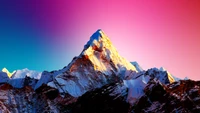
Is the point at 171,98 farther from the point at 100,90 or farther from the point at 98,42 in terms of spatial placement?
the point at 98,42

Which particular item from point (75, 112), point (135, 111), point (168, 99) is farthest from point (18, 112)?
point (168, 99)

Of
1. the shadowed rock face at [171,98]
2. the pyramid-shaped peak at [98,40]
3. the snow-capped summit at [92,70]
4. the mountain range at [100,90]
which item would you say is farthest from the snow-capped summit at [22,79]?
the shadowed rock face at [171,98]

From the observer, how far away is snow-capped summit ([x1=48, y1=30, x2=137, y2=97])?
55.8 meters

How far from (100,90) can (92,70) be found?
37.3 ft

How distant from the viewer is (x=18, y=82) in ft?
228

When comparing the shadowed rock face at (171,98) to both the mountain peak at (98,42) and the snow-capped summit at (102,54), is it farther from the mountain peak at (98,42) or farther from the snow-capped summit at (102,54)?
the mountain peak at (98,42)

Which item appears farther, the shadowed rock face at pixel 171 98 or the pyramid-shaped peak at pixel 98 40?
the pyramid-shaped peak at pixel 98 40

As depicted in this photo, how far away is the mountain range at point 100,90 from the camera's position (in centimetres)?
4094

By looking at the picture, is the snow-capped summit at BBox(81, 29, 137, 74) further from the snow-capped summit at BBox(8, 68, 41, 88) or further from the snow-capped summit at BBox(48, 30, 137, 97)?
the snow-capped summit at BBox(8, 68, 41, 88)

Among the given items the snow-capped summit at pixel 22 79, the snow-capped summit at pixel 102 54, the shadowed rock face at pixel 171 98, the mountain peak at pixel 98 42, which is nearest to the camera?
the shadowed rock face at pixel 171 98

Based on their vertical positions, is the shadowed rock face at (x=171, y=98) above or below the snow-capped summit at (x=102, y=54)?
below

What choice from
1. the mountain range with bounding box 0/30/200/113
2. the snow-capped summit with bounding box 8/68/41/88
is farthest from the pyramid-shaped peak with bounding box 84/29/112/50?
the snow-capped summit with bounding box 8/68/41/88

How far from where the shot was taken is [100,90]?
1885 inches

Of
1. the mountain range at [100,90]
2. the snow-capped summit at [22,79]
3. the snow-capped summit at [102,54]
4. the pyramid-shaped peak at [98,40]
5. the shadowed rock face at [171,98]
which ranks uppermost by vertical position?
the snow-capped summit at [22,79]
